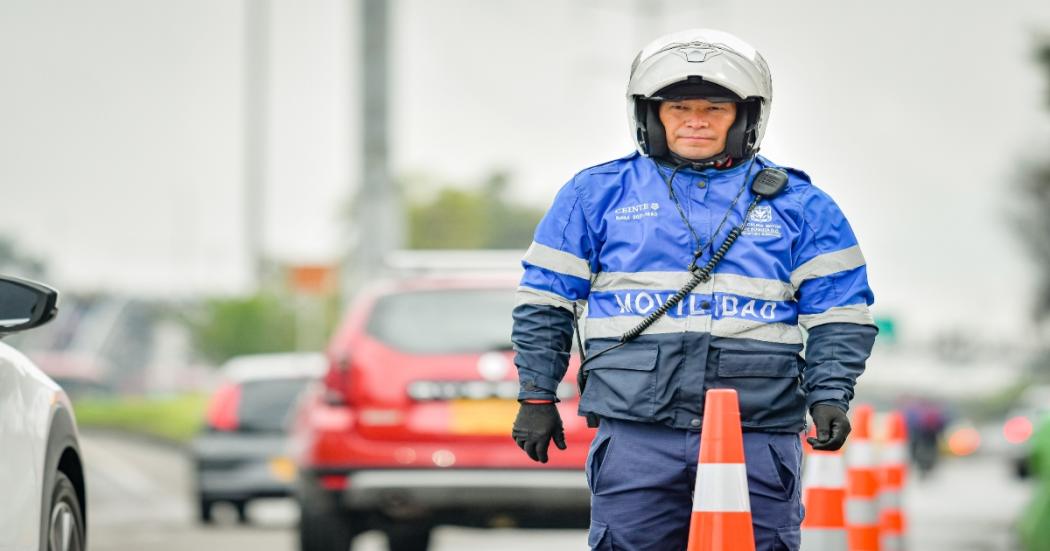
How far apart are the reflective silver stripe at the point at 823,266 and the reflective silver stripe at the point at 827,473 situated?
7.12 ft

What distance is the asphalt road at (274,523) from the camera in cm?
1407

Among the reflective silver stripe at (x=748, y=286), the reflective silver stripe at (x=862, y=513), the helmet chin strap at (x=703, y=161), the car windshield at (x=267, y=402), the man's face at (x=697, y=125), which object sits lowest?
the car windshield at (x=267, y=402)

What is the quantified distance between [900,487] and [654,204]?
505 cm

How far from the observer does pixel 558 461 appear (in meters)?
9.69

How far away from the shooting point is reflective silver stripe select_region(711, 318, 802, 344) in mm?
5223

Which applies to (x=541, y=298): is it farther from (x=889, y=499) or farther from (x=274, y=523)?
(x=274, y=523)

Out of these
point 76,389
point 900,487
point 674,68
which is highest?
point 674,68

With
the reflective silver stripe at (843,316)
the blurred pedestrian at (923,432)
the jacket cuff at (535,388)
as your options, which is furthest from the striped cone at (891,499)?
the blurred pedestrian at (923,432)

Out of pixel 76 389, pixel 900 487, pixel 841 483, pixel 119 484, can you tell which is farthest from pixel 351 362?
pixel 76 389

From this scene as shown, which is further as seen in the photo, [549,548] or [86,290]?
[86,290]

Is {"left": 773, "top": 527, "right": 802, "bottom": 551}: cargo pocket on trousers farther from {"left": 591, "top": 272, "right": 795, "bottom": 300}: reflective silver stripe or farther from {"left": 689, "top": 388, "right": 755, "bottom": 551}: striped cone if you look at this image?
{"left": 591, "top": 272, "right": 795, "bottom": 300}: reflective silver stripe

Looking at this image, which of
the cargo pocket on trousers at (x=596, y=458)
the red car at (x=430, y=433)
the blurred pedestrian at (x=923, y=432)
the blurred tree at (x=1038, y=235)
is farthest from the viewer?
the blurred tree at (x=1038, y=235)

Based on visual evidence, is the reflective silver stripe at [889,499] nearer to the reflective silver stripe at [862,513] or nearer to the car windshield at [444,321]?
the reflective silver stripe at [862,513]

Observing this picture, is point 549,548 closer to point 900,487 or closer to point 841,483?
point 900,487
